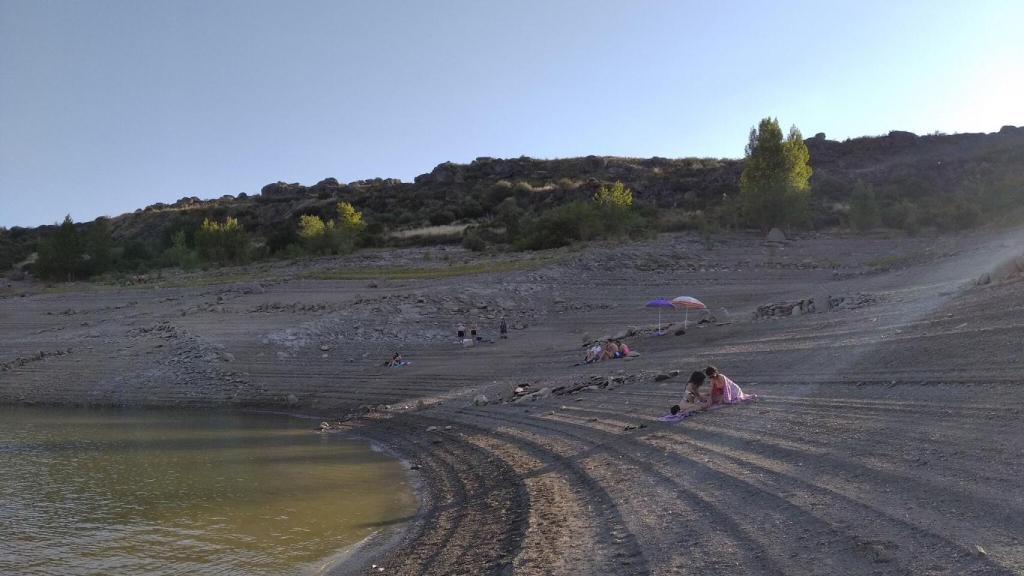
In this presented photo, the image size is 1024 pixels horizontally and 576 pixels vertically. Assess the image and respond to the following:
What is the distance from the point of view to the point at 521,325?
1350 inches

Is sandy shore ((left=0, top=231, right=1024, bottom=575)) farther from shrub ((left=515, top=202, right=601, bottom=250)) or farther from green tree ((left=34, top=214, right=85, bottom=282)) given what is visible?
green tree ((left=34, top=214, right=85, bottom=282))

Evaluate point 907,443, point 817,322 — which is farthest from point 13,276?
point 907,443

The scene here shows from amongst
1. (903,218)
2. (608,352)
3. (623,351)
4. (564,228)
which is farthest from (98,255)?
(903,218)

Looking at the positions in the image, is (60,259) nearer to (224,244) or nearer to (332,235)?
(224,244)

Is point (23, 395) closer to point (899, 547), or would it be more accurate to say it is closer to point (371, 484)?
point (371, 484)

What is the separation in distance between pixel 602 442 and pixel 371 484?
4349 mm

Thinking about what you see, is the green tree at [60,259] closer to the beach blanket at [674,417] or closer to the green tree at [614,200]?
the green tree at [614,200]

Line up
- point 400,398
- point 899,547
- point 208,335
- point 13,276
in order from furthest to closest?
point 13,276 → point 208,335 → point 400,398 → point 899,547

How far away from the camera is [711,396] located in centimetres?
1427

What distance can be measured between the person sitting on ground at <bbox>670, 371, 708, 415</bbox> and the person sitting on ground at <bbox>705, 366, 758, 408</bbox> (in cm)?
18

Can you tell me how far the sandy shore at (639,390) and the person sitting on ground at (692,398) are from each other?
2.00 feet

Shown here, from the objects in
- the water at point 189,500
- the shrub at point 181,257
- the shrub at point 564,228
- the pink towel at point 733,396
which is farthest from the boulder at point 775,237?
the shrub at point 181,257

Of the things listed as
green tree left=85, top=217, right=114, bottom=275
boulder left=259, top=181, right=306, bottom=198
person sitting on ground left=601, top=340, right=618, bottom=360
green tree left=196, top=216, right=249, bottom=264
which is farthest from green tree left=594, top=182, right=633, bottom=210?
boulder left=259, top=181, right=306, bottom=198

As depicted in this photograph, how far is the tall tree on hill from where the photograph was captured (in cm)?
5159
